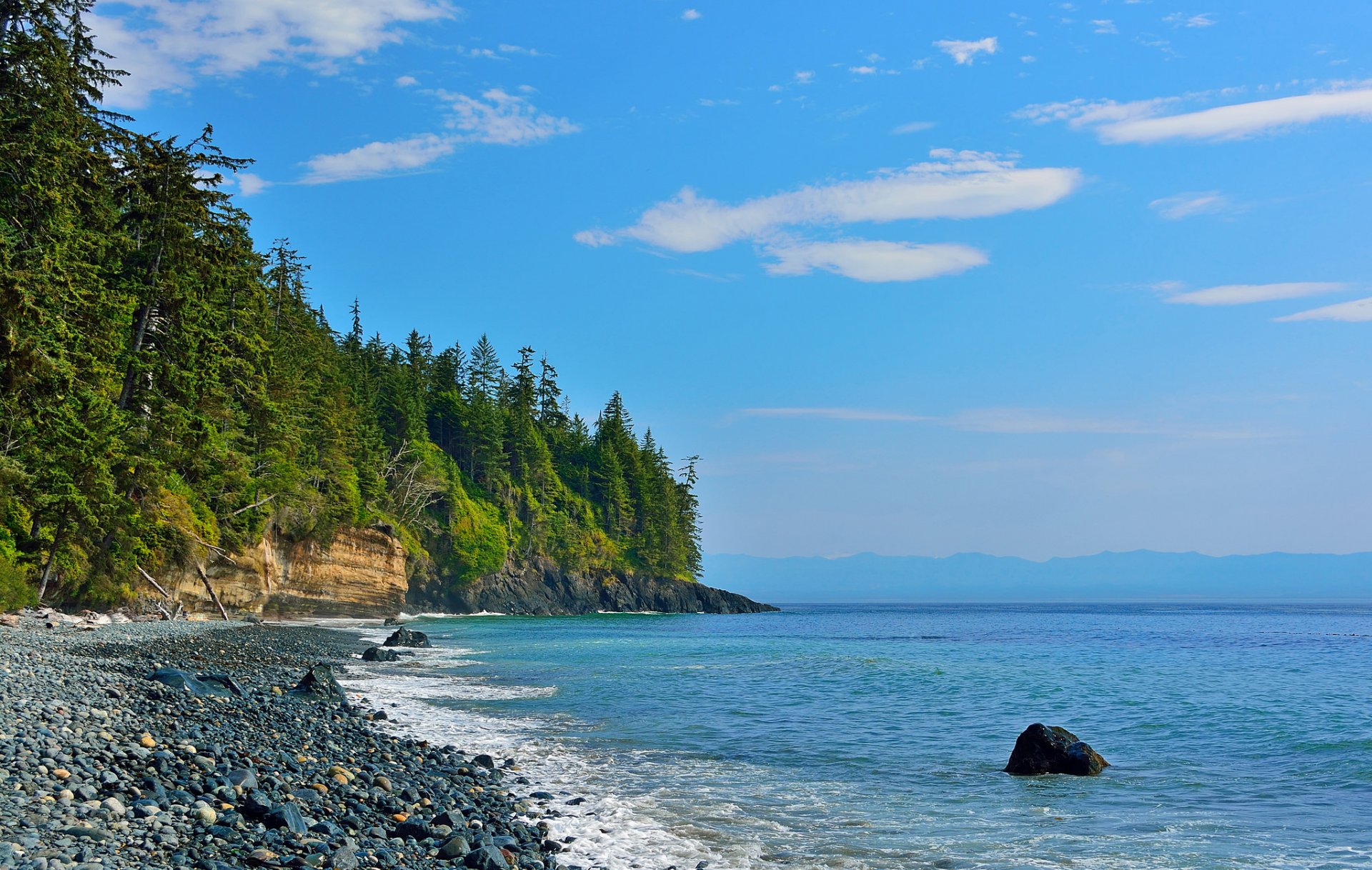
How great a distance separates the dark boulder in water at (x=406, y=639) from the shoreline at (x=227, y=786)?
22.9 metres

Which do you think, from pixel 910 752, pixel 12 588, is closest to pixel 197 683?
pixel 910 752

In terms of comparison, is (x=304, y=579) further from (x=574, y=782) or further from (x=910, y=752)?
(x=910, y=752)

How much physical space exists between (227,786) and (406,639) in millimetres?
33824

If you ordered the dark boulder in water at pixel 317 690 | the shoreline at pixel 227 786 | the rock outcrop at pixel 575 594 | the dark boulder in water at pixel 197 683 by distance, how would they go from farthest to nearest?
the rock outcrop at pixel 575 594
the dark boulder in water at pixel 317 690
the dark boulder in water at pixel 197 683
the shoreline at pixel 227 786

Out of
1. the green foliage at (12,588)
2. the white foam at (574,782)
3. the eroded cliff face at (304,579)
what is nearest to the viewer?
the white foam at (574,782)

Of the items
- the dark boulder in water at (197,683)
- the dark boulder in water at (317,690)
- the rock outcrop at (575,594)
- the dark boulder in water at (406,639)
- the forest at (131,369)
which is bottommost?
the rock outcrop at (575,594)

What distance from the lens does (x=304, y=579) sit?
58.4m

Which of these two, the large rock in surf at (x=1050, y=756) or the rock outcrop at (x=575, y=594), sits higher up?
the large rock in surf at (x=1050, y=756)

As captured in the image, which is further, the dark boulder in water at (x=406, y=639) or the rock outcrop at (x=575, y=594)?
the rock outcrop at (x=575, y=594)

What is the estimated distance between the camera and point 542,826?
10570 millimetres

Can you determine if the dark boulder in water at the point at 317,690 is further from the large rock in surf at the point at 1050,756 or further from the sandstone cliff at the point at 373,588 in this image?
the sandstone cliff at the point at 373,588

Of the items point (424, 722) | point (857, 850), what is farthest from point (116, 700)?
point (857, 850)

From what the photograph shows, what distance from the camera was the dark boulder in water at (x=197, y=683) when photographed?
50.3 feet

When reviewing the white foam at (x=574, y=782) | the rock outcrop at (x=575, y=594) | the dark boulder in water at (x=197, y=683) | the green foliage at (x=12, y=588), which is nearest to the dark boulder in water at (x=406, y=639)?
the green foliage at (x=12, y=588)
